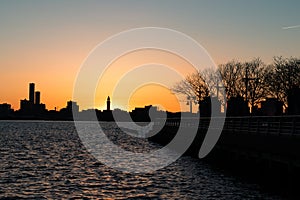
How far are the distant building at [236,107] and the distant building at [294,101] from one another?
25.8ft

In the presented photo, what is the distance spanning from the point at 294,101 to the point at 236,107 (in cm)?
1380

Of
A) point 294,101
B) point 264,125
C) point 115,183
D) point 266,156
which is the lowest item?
point 115,183

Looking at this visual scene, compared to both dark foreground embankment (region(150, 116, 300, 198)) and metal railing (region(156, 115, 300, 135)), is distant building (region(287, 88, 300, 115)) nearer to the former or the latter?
metal railing (region(156, 115, 300, 135))

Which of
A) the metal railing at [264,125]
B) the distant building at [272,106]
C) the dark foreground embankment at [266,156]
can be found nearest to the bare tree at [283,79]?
the distant building at [272,106]

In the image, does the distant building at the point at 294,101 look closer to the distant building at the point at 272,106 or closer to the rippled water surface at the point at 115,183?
the distant building at the point at 272,106

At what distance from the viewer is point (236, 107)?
9500 centimetres

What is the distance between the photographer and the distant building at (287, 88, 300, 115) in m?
82.9

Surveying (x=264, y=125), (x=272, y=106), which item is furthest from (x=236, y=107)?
(x=264, y=125)

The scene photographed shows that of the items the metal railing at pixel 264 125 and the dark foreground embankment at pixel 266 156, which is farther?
the metal railing at pixel 264 125

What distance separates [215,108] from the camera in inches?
3925

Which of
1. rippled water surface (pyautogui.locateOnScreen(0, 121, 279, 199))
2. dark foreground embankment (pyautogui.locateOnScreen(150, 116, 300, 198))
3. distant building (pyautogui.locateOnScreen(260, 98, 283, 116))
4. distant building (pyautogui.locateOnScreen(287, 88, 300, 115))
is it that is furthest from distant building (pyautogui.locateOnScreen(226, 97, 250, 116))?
rippled water surface (pyautogui.locateOnScreen(0, 121, 279, 199))

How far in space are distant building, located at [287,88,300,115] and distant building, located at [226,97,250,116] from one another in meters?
7.88

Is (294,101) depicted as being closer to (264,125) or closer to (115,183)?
(264,125)

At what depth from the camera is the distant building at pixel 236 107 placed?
302ft
